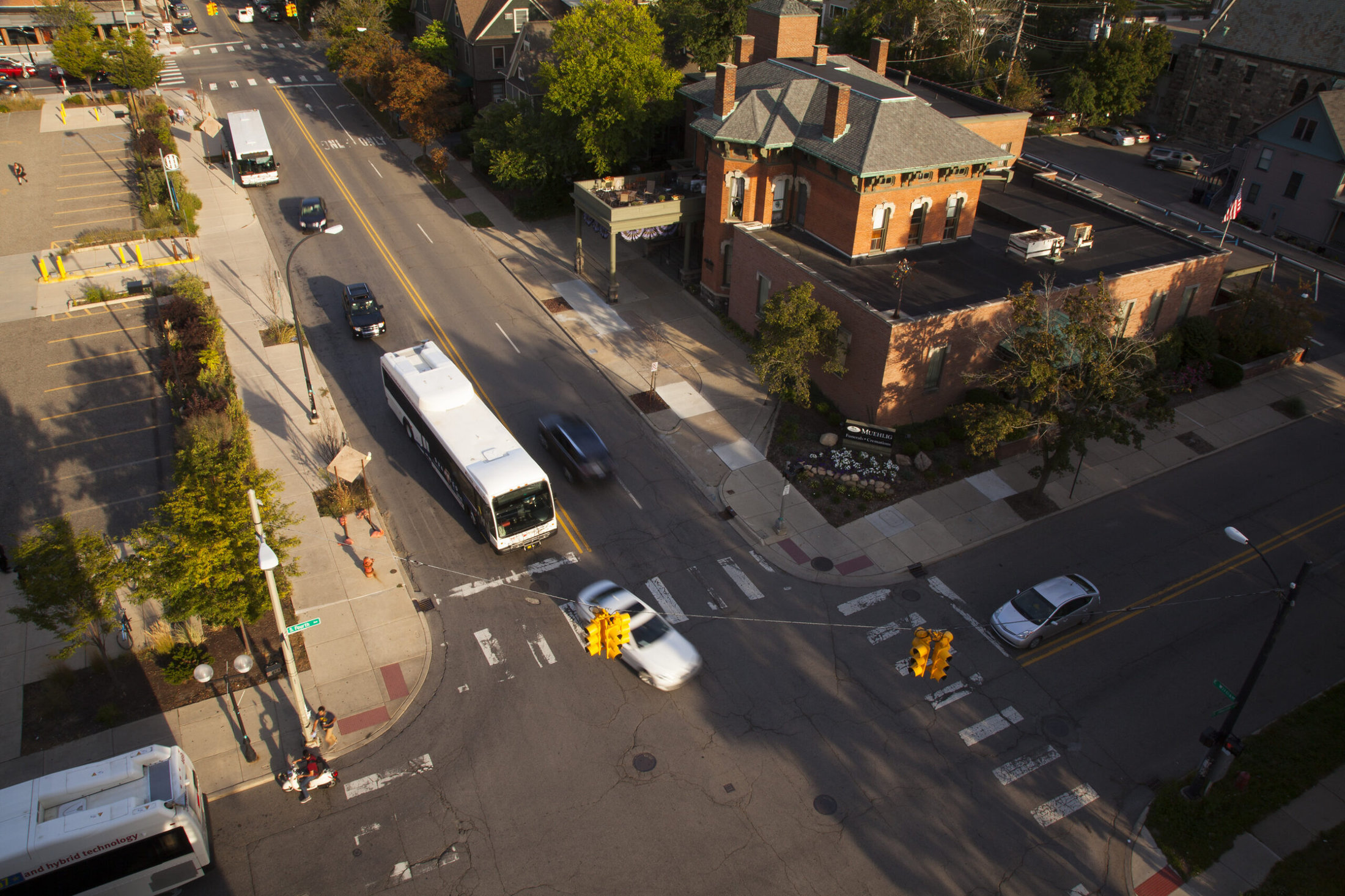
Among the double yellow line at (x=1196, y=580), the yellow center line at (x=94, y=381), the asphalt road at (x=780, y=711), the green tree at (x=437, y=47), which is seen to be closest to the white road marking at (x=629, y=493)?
the asphalt road at (x=780, y=711)

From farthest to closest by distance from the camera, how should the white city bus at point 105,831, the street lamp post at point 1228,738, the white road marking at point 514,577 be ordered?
the white road marking at point 514,577 < the street lamp post at point 1228,738 < the white city bus at point 105,831

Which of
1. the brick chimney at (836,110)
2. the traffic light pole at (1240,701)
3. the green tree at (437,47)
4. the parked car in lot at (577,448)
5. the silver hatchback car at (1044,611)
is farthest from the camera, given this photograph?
the green tree at (437,47)

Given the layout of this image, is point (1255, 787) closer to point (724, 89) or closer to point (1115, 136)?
point (724, 89)

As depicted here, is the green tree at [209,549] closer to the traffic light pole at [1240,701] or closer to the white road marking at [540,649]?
the white road marking at [540,649]

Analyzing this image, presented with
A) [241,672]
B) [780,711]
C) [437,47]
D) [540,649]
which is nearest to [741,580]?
[780,711]

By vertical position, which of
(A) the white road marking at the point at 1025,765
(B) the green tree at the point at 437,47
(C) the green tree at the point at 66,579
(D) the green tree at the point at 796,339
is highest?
(B) the green tree at the point at 437,47

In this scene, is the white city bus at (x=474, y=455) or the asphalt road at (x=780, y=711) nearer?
the asphalt road at (x=780, y=711)
